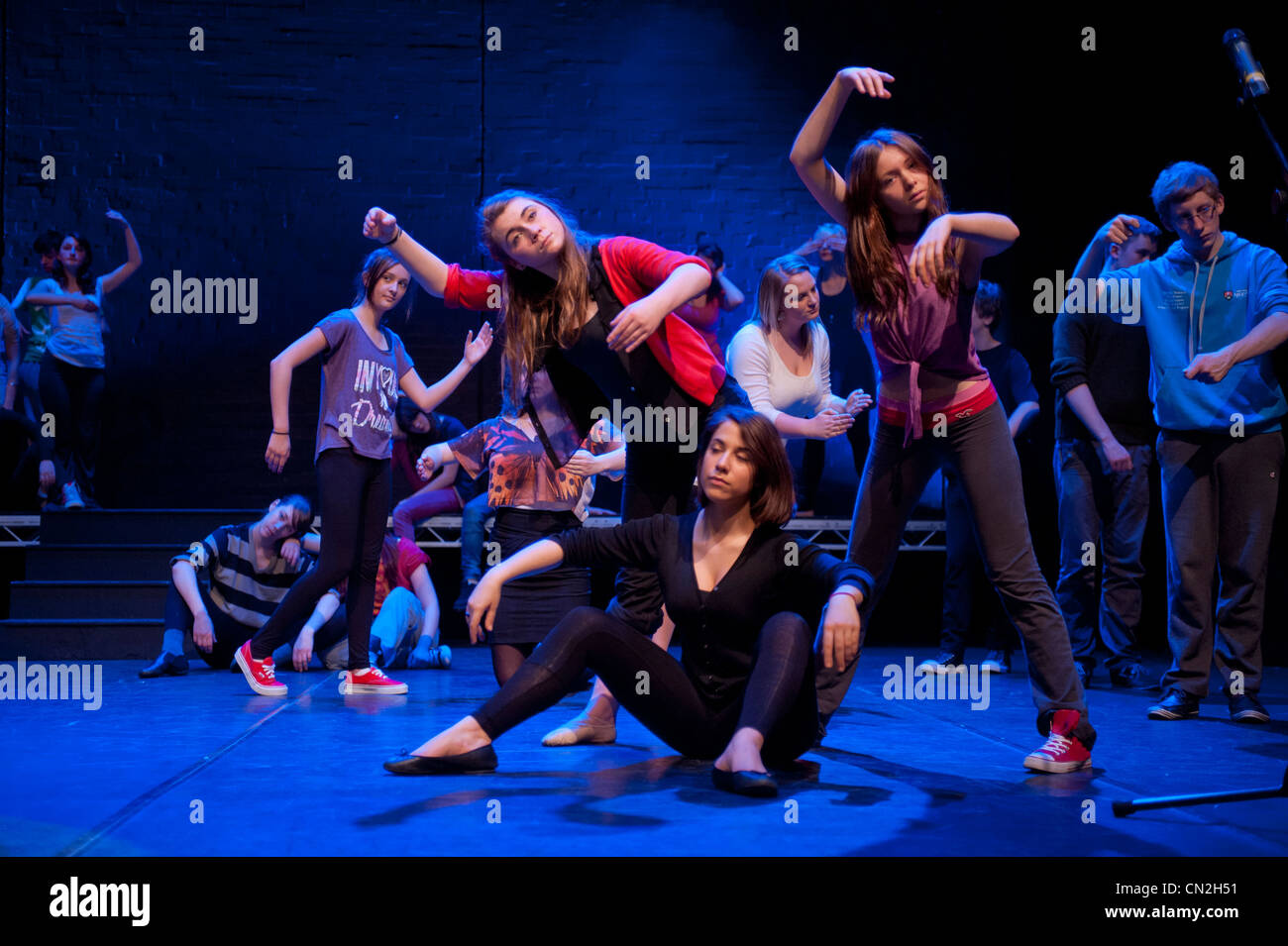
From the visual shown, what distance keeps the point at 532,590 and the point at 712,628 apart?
1.22m

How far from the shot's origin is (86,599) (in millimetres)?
5855

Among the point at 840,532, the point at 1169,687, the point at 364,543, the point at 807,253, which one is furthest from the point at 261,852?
the point at 807,253

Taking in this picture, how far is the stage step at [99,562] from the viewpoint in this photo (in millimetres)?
6113

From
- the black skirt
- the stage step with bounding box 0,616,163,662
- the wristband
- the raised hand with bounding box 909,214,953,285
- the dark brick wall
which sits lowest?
the stage step with bounding box 0,616,163,662

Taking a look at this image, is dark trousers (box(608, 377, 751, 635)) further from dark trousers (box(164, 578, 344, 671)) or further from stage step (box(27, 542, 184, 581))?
stage step (box(27, 542, 184, 581))

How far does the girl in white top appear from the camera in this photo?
477 centimetres

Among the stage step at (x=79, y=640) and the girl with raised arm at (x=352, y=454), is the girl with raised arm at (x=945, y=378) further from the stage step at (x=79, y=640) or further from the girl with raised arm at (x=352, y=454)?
the stage step at (x=79, y=640)

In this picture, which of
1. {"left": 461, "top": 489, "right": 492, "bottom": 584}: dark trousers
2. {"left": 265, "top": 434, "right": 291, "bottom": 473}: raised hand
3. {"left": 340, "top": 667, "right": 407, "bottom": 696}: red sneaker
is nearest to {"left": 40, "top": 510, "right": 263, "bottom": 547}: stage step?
{"left": 461, "top": 489, "right": 492, "bottom": 584}: dark trousers

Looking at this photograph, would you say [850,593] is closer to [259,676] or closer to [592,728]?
[592,728]

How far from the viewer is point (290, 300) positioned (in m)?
7.36

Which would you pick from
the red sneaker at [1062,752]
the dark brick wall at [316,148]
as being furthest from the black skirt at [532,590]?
the dark brick wall at [316,148]

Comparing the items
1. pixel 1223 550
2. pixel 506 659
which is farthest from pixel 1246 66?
pixel 506 659

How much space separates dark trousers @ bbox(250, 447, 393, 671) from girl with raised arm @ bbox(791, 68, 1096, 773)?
2068mm

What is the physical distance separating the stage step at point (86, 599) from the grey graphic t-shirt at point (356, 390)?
230 centimetres
